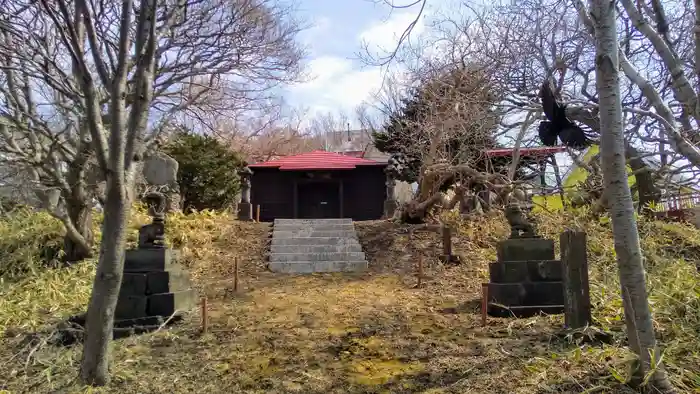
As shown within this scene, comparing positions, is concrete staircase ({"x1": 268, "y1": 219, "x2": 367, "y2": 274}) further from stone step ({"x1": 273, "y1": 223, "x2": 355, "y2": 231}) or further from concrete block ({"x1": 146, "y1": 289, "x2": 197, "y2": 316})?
concrete block ({"x1": 146, "y1": 289, "x2": 197, "y2": 316})

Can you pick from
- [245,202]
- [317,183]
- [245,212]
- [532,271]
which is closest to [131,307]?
[532,271]

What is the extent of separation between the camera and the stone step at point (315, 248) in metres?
10.1

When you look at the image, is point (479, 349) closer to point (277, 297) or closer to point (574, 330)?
point (574, 330)

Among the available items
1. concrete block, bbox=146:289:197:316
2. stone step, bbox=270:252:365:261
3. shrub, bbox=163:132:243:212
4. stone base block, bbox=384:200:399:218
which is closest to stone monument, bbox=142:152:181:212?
stone step, bbox=270:252:365:261

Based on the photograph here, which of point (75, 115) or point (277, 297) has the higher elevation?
point (75, 115)

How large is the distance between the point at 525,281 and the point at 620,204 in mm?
2679

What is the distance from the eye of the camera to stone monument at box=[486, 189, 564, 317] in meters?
5.44

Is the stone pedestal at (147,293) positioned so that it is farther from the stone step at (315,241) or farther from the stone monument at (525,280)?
the stone step at (315,241)

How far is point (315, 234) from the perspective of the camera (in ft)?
37.5

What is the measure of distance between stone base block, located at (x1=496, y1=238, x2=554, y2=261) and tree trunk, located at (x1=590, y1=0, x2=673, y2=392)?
252cm

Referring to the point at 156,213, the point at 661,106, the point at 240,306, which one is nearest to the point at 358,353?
the point at 240,306

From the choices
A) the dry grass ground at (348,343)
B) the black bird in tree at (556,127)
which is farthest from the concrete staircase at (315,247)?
the black bird in tree at (556,127)

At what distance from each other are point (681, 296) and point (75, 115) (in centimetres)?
881

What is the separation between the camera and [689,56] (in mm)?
6836
